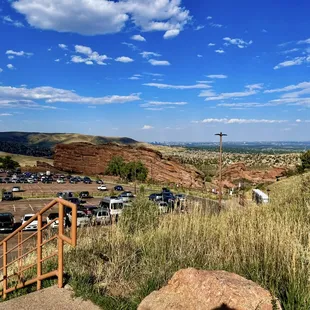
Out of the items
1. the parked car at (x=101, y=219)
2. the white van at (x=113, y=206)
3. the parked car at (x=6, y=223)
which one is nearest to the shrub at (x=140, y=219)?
the parked car at (x=101, y=219)

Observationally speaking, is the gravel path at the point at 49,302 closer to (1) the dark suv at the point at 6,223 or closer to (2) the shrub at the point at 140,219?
(2) the shrub at the point at 140,219

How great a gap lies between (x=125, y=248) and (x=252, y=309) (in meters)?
3.55

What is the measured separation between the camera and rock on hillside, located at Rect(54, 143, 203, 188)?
308ft

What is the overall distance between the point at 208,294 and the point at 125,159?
10084 cm

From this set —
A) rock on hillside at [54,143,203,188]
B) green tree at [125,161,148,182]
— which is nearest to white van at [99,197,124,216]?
green tree at [125,161,148,182]

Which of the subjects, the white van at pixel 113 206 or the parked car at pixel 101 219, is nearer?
the parked car at pixel 101 219

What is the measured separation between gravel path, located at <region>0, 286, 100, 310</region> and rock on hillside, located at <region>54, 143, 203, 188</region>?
3213 inches

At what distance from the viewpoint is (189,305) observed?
165 inches

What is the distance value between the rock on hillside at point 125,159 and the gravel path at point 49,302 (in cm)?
8162

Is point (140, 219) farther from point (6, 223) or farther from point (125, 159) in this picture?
point (125, 159)

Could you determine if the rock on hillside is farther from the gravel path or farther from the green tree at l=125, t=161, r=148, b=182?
the gravel path

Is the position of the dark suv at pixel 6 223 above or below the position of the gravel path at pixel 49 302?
below

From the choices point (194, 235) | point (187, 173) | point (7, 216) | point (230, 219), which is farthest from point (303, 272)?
point (187, 173)

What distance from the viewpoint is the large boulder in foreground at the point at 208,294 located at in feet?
12.9
